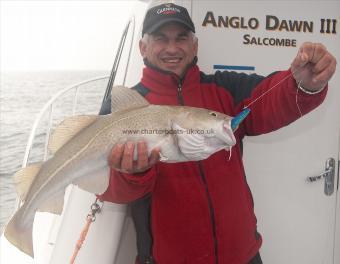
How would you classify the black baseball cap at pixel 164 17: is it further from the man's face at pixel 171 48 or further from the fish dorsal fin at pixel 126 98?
the fish dorsal fin at pixel 126 98

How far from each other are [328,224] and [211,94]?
1.46m

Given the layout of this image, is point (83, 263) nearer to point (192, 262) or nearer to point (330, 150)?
point (192, 262)

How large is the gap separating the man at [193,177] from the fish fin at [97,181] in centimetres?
13

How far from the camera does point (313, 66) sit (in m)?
1.61

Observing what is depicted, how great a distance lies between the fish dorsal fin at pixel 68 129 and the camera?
65.0 inches

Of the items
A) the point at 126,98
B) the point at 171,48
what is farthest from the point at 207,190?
the point at 171,48

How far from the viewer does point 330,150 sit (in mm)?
2709

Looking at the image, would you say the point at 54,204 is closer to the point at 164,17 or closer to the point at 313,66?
the point at 164,17

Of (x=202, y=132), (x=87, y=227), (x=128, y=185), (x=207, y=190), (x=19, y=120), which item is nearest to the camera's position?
(x=202, y=132)

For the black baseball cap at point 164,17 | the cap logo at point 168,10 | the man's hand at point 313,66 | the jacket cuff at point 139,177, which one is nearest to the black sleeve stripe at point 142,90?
the black baseball cap at point 164,17

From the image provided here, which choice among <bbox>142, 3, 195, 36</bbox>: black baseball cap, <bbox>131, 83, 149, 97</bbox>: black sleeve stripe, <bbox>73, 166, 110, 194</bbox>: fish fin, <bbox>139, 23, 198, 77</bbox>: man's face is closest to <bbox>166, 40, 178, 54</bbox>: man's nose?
<bbox>139, 23, 198, 77</bbox>: man's face

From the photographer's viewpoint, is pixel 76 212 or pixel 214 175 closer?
pixel 214 175

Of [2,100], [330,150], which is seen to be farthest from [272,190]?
[2,100]

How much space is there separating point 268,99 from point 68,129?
0.96 meters
